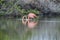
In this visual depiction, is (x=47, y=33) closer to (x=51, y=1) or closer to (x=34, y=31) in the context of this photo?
(x=34, y=31)

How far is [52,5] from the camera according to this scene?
1418 centimetres

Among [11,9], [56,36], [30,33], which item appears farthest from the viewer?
[11,9]

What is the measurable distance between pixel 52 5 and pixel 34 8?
0.99 meters

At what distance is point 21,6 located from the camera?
1429 centimetres

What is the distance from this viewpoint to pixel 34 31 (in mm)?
8281

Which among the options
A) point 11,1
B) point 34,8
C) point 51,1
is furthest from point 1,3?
point 51,1

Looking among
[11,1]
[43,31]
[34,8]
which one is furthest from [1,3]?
[43,31]

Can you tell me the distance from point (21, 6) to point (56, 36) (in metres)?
7.09

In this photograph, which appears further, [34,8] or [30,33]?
[34,8]

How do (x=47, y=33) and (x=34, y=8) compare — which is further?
(x=34, y=8)

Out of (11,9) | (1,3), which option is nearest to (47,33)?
(11,9)

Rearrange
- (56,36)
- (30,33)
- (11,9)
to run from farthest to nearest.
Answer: (11,9) → (30,33) → (56,36)

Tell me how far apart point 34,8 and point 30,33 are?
6.36 metres

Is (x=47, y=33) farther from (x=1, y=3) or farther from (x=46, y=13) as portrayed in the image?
(x=1, y=3)
